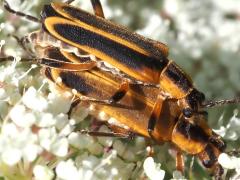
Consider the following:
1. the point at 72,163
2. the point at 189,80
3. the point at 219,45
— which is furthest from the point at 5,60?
the point at 219,45

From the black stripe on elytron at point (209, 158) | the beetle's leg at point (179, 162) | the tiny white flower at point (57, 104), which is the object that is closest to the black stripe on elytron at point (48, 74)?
the tiny white flower at point (57, 104)

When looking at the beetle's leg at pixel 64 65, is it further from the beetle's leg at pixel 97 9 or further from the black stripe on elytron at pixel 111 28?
the beetle's leg at pixel 97 9

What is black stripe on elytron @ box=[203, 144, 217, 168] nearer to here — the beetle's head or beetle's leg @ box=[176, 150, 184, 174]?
the beetle's head

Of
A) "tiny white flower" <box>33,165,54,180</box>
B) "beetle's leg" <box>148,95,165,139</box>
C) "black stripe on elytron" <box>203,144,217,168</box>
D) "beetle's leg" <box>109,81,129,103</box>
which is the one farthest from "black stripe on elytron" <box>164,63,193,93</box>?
"tiny white flower" <box>33,165,54,180</box>

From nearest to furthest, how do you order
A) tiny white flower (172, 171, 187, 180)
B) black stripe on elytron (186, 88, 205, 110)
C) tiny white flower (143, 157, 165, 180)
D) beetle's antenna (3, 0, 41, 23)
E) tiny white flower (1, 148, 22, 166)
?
1. tiny white flower (1, 148, 22, 166)
2. tiny white flower (143, 157, 165, 180)
3. tiny white flower (172, 171, 187, 180)
4. black stripe on elytron (186, 88, 205, 110)
5. beetle's antenna (3, 0, 41, 23)

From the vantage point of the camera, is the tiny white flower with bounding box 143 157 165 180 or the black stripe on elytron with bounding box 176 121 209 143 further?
the black stripe on elytron with bounding box 176 121 209 143

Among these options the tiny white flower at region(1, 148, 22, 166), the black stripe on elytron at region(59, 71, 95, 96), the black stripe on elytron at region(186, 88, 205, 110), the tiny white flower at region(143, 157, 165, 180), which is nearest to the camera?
the tiny white flower at region(1, 148, 22, 166)

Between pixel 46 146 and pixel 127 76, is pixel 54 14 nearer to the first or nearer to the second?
pixel 127 76

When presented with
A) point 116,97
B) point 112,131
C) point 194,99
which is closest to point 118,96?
point 116,97
